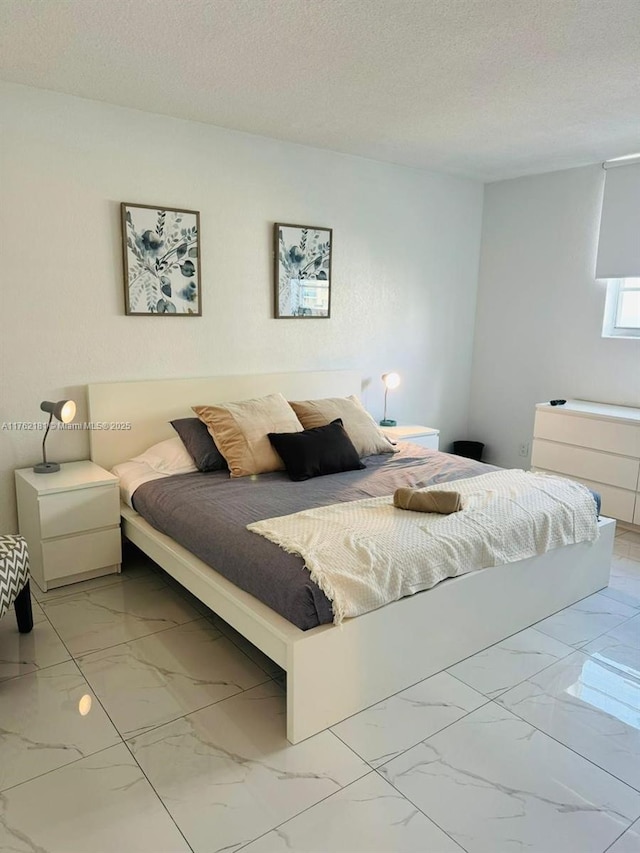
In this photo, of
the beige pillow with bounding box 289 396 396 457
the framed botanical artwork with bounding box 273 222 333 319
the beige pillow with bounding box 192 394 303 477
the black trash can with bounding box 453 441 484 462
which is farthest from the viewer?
the black trash can with bounding box 453 441 484 462

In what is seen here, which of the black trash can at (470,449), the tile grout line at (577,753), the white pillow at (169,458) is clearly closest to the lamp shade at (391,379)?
the black trash can at (470,449)

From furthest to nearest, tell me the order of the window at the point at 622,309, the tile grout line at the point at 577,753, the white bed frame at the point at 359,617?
1. the window at the point at 622,309
2. the white bed frame at the point at 359,617
3. the tile grout line at the point at 577,753

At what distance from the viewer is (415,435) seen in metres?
4.37

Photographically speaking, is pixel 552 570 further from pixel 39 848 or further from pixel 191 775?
pixel 39 848

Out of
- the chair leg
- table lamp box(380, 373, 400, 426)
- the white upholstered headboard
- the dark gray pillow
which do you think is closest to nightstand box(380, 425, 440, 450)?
table lamp box(380, 373, 400, 426)

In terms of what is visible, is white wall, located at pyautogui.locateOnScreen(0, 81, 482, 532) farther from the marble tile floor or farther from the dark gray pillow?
the marble tile floor

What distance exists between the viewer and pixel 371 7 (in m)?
2.15

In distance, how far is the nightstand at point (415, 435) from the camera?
14.2ft

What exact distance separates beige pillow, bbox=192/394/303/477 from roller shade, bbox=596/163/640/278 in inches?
99.4

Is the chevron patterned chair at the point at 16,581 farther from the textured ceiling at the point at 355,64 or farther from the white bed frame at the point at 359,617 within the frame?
the textured ceiling at the point at 355,64

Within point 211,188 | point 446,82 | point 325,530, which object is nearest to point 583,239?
point 446,82

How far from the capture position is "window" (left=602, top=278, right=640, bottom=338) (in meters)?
4.25

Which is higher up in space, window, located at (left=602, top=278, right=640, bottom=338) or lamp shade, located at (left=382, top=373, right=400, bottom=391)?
window, located at (left=602, top=278, right=640, bottom=338)

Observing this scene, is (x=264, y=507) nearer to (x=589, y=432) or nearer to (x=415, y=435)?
(x=415, y=435)
